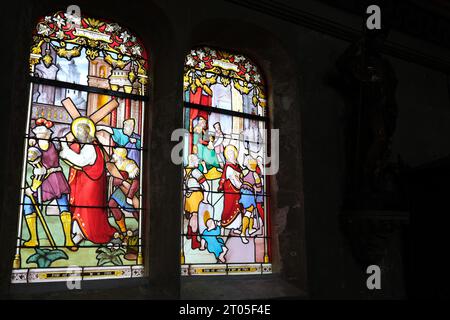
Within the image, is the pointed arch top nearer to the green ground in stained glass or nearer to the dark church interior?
the dark church interior

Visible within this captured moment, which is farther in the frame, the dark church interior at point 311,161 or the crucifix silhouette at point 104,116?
the dark church interior at point 311,161

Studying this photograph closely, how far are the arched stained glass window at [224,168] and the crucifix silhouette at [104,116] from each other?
56 cm

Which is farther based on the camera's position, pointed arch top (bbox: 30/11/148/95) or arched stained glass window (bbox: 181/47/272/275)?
arched stained glass window (bbox: 181/47/272/275)

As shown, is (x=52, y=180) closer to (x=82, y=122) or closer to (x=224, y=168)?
(x=82, y=122)

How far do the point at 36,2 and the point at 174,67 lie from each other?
3.88ft

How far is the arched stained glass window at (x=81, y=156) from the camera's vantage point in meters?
3.58

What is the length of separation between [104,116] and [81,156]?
16.1 inches

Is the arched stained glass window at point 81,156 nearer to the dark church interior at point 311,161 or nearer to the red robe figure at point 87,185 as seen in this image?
the red robe figure at point 87,185

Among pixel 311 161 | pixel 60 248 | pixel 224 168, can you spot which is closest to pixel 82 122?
pixel 60 248

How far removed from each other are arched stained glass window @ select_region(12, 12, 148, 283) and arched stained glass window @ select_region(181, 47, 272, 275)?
1.63ft

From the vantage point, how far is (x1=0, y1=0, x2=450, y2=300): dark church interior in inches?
157

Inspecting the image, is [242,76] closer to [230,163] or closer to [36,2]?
[230,163]

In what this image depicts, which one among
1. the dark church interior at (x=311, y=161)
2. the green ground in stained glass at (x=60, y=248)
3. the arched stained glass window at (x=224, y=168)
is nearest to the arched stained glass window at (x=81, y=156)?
the green ground in stained glass at (x=60, y=248)

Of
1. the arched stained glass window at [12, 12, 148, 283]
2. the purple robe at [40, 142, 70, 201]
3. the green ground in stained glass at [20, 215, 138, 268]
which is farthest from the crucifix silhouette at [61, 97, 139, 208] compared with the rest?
the green ground in stained glass at [20, 215, 138, 268]
